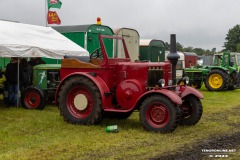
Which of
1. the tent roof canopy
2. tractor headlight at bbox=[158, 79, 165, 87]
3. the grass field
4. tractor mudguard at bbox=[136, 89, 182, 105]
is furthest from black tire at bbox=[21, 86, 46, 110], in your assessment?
tractor headlight at bbox=[158, 79, 165, 87]

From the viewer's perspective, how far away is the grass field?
5793 millimetres

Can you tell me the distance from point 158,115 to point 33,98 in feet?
15.2

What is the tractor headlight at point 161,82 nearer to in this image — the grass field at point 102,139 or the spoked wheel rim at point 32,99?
the grass field at point 102,139

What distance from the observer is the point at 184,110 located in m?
8.30

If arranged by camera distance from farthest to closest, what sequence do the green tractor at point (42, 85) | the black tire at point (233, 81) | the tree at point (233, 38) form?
the tree at point (233, 38), the black tire at point (233, 81), the green tractor at point (42, 85)

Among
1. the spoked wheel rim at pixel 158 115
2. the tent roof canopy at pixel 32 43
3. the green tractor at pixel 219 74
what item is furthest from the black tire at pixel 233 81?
the spoked wheel rim at pixel 158 115

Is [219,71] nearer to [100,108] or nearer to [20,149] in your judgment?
[100,108]

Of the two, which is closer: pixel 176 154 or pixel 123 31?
pixel 176 154

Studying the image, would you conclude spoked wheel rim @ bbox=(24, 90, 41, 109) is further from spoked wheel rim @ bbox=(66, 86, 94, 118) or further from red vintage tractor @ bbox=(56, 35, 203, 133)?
spoked wheel rim @ bbox=(66, 86, 94, 118)

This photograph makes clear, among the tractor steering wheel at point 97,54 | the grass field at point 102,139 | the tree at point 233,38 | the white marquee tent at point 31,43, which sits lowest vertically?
the grass field at point 102,139

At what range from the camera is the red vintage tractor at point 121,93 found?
749 centimetres

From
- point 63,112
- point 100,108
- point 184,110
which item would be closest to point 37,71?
point 63,112

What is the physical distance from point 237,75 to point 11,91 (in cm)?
1099

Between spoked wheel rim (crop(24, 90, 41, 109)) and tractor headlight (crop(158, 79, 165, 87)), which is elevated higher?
tractor headlight (crop(158, 79, 165, 87))
